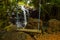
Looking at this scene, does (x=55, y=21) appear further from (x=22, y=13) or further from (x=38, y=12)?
(x=22, y=13)

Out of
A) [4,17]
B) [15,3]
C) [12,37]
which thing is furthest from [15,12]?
[12,37]

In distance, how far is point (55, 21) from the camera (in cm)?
484

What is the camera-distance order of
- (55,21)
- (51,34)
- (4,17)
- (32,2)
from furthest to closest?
(32,2)
(55,21)
(51,34)
(4,17)

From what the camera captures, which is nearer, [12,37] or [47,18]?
[12,37]

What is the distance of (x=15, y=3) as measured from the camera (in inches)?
179

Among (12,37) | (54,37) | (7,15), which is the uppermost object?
(7,15)

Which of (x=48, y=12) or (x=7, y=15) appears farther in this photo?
(x=48, y=12)

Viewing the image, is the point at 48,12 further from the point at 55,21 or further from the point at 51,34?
the point at 51,34

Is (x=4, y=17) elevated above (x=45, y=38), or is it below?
above

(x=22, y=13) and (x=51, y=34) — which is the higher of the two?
Answer: (x=22, y=13)

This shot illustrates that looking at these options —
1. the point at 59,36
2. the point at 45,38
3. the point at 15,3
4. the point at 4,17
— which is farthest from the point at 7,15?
the point at 59,36

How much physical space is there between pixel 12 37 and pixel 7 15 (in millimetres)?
1110

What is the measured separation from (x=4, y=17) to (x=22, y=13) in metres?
1.26

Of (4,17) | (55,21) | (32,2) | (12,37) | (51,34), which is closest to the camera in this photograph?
(12,37)
